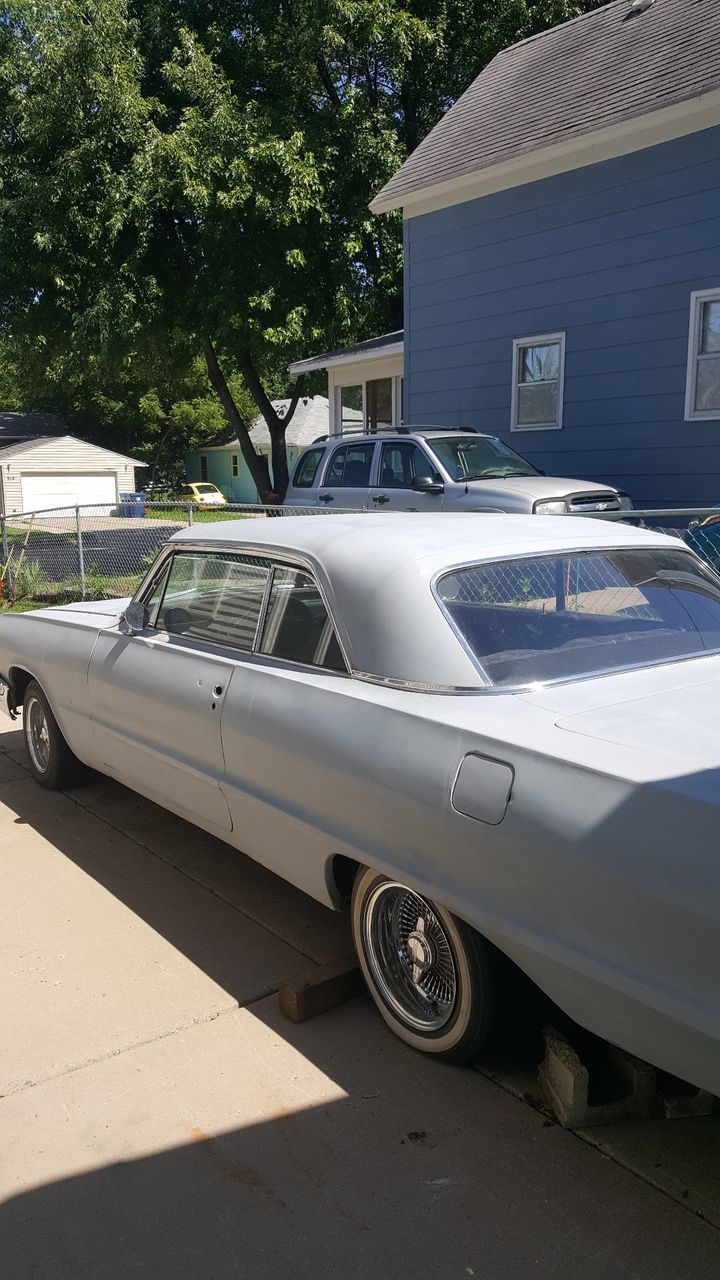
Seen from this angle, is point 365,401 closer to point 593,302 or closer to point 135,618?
point 593,302

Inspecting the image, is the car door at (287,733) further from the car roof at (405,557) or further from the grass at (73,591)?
the grass at (73,591)

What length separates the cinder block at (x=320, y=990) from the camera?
3.23 m

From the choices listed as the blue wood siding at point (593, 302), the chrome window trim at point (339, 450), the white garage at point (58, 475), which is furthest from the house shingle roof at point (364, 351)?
the white garage at point (58, 475)

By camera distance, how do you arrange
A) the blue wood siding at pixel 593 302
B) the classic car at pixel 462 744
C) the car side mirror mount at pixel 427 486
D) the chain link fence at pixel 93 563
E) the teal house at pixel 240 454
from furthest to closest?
the teal house at pixel 240 454 → the chain link fence at pixel 93 563 → the blue wood siding at pixel 593 302 → the car side mirror mount at pixel 427 486 → the classic car at pixel 462 744

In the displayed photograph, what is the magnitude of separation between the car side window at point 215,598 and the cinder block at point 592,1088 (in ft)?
5.95

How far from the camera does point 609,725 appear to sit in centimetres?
258

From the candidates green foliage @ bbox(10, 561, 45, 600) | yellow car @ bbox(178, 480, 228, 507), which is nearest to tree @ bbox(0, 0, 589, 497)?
green foliage @ bbox(10, 561, 45, 600)

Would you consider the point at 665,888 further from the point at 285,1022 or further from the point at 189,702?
the point at 189,702

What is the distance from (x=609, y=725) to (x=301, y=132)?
15618 millimetres

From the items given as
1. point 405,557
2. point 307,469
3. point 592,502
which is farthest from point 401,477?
point 405,557

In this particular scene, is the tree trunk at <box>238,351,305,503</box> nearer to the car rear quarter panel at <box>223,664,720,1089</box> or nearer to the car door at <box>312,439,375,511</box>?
the car door at <box>312,439,375,511</box>

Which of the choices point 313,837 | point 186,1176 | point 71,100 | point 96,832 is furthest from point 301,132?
point 186,1176

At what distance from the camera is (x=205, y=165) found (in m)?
15.1

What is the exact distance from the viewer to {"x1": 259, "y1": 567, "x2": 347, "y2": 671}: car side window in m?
3.38
